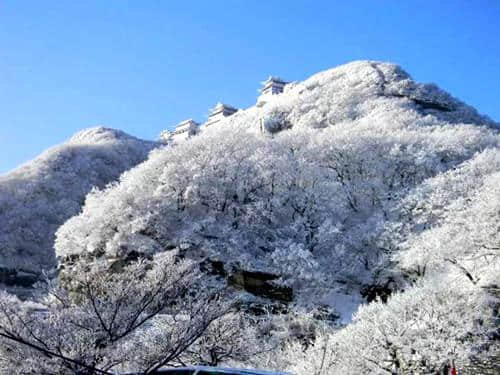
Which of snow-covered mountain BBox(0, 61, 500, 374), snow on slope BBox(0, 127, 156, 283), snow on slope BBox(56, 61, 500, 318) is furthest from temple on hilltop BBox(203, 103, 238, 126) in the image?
snow on slope BBox(56, 61, 500, 318)

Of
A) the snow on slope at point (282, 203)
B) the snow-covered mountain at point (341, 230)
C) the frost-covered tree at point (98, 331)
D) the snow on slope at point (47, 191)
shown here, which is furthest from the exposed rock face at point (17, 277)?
the frost-covered tree at point (98, 331)

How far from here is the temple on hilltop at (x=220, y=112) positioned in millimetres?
116438

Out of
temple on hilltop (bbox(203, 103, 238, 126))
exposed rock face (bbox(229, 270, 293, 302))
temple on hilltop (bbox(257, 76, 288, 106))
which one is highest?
temple on hilltop (bbox(257, 76, 288, 106))

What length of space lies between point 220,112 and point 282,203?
8051 centimetres

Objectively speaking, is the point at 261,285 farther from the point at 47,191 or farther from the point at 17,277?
the point at 47,191

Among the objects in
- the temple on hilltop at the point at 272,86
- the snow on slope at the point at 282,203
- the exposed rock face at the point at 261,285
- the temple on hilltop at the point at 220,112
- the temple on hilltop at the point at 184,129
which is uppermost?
the temple on hilltop at the point at 272,86

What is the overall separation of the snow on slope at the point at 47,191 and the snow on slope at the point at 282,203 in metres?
21.9

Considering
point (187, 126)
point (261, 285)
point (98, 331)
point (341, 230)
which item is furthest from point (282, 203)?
point (187, 126)

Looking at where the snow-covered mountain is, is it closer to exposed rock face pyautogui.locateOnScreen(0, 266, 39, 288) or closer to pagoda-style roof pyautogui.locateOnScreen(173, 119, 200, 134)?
exposed rock face pyautogui.locateOnScreen(0, 266, 39, 288)

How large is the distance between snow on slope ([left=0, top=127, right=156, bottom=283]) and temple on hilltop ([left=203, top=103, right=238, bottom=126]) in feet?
69.3

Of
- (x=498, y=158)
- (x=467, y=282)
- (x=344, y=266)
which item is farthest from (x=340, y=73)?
(x=467, y=282)

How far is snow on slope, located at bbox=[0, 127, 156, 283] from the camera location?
59000mm

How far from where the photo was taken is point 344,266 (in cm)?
3453

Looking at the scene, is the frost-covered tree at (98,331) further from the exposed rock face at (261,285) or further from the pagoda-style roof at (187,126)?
the pagoda-style roof at (187,126)
